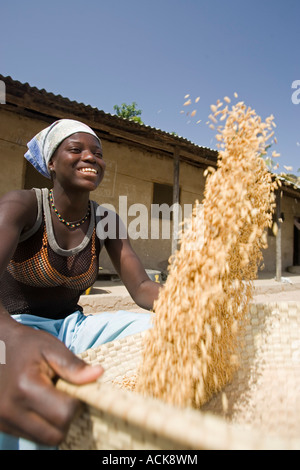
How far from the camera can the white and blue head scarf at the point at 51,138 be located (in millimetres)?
1465

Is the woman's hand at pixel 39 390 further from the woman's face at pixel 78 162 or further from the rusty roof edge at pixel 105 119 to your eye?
the rusty roof edge at pixel 105 119

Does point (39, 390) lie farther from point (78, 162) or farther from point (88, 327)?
point (78, 162)

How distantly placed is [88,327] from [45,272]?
1.02 feet

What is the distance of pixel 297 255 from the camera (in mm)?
12062

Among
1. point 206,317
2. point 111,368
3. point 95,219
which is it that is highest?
point 95,219

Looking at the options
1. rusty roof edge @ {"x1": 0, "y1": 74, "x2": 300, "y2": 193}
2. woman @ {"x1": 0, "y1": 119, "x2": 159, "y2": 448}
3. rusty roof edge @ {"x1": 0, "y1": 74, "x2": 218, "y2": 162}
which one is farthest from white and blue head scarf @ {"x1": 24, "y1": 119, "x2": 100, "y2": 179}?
rusty roof edge @ {"x1": 0, "y1": 74, "x2": 218, "y2": 162}

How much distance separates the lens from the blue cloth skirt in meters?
1.34

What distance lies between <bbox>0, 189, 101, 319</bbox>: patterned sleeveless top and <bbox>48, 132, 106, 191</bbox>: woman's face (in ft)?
0.52

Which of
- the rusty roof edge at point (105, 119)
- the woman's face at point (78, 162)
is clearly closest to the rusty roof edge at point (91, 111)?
the rusty roof edge at point (105, 119)

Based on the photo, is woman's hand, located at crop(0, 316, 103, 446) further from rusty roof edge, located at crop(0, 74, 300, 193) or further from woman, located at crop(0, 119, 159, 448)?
rusty roof edge, located at crop(0, 74, 300, 193)

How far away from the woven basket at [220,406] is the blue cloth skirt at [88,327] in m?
0.10

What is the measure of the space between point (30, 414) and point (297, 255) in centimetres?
1286

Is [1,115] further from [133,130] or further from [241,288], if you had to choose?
[241,288]
